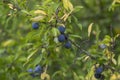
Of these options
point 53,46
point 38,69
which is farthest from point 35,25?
point 38,69

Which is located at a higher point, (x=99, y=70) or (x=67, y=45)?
(x=67, y=45)

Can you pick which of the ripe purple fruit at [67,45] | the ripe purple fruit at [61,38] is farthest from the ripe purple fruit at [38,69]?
the ripe purple fruit at [61,38]

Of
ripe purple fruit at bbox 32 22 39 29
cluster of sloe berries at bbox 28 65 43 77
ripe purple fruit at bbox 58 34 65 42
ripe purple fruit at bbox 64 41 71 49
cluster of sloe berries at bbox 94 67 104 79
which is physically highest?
ripe purple fruit at bbox 32 22 39 29

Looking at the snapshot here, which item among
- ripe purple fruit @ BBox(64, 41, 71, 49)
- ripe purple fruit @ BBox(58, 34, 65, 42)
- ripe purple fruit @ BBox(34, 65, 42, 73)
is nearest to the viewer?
ripe purple fruit @ BBox(58, 34, 65, 42)

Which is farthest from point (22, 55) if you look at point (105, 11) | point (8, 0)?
point (105, 11)

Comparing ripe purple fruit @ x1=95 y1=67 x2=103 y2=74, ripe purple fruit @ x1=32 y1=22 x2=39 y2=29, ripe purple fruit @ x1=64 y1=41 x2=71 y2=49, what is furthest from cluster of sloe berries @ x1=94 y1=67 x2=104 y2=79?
ripe purple fruit @ x1=32 y1=22 x2=39 y2=29

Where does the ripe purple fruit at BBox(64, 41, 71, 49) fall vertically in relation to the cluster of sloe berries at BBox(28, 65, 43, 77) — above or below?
above

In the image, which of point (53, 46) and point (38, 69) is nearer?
point (53, 46)

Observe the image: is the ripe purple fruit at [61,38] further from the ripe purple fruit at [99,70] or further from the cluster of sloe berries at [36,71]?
the cluster of sloe berries at [36,71]

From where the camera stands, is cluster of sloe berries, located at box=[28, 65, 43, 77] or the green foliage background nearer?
the green foliage background

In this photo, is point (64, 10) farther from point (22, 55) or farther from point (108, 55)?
point (22, 55)

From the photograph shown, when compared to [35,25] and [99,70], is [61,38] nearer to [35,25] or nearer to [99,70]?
[35,25]

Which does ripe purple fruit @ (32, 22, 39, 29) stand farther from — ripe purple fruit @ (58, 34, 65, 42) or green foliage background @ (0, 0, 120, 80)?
ripe purple fruit @ (58, 34, 65, 42)

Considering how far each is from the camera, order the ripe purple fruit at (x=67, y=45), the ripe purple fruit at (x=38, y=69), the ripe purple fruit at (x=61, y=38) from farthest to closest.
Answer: the ripe purple fruit at (x=38, y=69), the ripe purple fruit at (x=67, y=45), the ripe purple fruit at (x=61, y=38)
